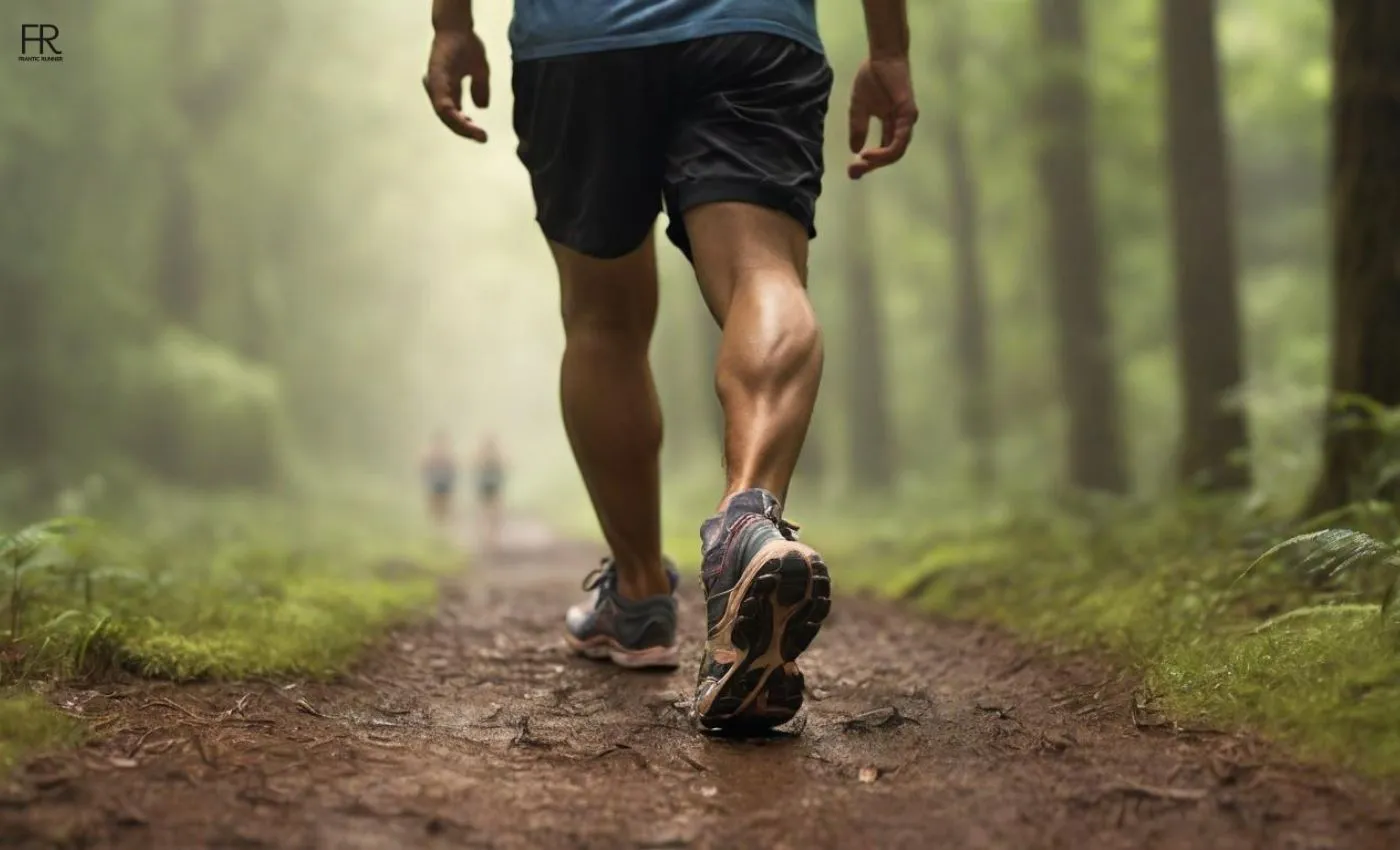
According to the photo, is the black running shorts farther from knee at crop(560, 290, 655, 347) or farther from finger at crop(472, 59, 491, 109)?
finger at crop(472, 59, 491, 109)

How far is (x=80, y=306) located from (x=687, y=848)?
48.9 ft

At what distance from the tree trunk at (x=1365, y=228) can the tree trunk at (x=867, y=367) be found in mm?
12334

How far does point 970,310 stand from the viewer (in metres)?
14.4

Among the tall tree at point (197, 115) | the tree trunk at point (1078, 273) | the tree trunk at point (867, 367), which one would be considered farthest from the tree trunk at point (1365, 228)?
the tall tree at point (197, 115)

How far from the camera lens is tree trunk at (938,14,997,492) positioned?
13.9 metres

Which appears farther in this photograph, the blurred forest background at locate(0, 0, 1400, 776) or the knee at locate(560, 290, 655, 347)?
the blurred forest background at locate(0, 0, 1400, 776)

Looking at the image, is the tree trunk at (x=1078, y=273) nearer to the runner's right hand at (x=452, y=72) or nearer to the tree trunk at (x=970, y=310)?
the tree trunk at (x=970, y=310)

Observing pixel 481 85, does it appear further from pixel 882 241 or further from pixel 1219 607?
pixel 882 241

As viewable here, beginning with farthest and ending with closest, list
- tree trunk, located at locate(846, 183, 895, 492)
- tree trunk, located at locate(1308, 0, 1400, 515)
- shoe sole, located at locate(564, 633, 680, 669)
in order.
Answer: tree trunk, located at locate(846, 183, 895, 492) < tree trunk, located at locate(1308, 0, 1400, 515) < shoe sole, located at locate(564, 633, 680, 669)

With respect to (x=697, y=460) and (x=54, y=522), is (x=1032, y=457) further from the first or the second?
(x=54, y=522)

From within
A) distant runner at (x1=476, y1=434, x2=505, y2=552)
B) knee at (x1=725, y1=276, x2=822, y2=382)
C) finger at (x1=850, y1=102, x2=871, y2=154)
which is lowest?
distant runner at (x1=476, y1=434, x2=505, y2=552)

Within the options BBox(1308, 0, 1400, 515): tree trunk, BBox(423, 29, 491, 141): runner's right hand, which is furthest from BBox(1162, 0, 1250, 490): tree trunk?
BBox(423, 29, 491, 141): runner's right hand

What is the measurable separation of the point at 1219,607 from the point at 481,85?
2422 millimetres

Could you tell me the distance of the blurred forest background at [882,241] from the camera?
9.46 m
